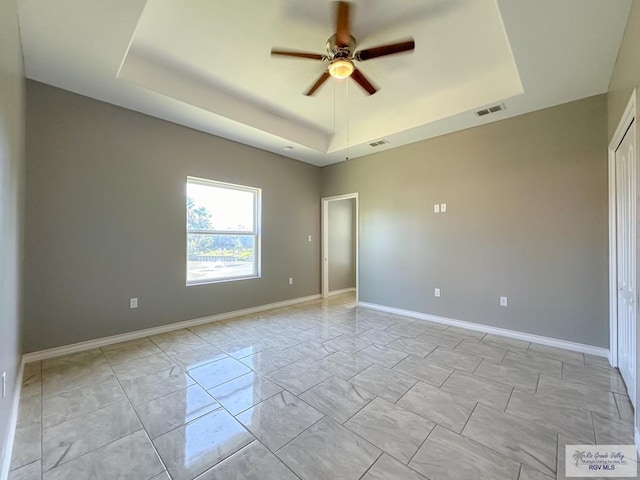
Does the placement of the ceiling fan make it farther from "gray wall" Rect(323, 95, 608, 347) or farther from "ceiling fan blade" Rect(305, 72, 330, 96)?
"gray wall" Rect(323, 95, 608, 347)

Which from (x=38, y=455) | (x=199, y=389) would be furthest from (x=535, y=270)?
(x=38, y=455)

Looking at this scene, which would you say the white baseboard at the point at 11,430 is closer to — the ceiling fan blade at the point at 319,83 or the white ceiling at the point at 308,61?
the white ceiling at the point at 308,61

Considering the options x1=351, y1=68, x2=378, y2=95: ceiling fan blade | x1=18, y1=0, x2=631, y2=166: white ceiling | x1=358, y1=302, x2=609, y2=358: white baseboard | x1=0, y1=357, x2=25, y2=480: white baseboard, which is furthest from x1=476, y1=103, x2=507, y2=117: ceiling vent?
x1=0, y1=357, x2=25, y2=480: white baseboard

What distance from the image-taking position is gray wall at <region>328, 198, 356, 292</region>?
6125mm

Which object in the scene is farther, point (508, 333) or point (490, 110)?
point (508, 333)

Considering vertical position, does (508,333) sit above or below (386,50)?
below

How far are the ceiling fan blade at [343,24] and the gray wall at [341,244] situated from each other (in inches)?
155

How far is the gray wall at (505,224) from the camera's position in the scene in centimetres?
290

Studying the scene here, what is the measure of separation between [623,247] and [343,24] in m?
3.06

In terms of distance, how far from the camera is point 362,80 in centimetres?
258

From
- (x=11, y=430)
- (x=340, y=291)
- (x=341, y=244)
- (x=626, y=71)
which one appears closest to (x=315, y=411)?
(x=11, y=430)

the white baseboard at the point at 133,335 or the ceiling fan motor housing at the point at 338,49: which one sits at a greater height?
the ceiling fan motor housing at the point at 338,49

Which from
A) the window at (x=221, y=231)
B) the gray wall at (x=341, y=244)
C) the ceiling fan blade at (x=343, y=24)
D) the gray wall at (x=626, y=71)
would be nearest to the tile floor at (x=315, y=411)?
the window at (x=221, y=231)

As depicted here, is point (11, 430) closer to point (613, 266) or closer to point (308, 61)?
point (308, 61)
